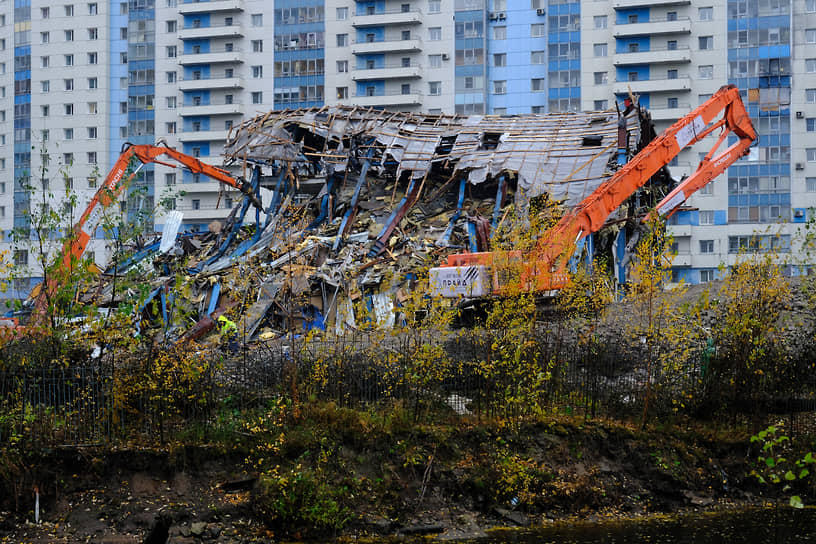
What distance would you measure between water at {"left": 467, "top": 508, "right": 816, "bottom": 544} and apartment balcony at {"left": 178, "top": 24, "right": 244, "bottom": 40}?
53900mm

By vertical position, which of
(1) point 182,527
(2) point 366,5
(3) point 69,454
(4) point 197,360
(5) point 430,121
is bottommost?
(1) point 182,527

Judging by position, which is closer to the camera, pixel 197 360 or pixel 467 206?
pixel 197 360

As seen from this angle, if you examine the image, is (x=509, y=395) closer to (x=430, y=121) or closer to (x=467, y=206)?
(x=467, y=206)

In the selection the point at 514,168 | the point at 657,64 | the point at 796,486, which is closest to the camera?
the point at 796,486

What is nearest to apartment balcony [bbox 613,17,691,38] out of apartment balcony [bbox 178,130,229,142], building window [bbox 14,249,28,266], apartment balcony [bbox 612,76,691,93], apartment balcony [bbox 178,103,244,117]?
apartment balcony [bbox 612,76,691,93]

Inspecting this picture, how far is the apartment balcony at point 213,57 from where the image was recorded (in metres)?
64.2

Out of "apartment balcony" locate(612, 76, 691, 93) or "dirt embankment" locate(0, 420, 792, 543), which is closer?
"dirt embankment" locate(0, 420, 792, 543)

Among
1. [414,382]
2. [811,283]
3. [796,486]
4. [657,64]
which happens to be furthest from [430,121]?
[657,64]

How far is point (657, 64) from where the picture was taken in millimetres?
59406

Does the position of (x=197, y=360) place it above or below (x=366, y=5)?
below

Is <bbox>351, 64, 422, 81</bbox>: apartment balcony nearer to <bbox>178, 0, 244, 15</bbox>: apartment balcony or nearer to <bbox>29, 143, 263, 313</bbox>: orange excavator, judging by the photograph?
<bbox>178, 0, 244, 15</bbox>: apartment balcony

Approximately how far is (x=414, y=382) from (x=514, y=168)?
484 inches

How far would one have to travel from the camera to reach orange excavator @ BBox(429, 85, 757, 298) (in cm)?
2020

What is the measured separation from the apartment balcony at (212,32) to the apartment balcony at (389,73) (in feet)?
28.8
